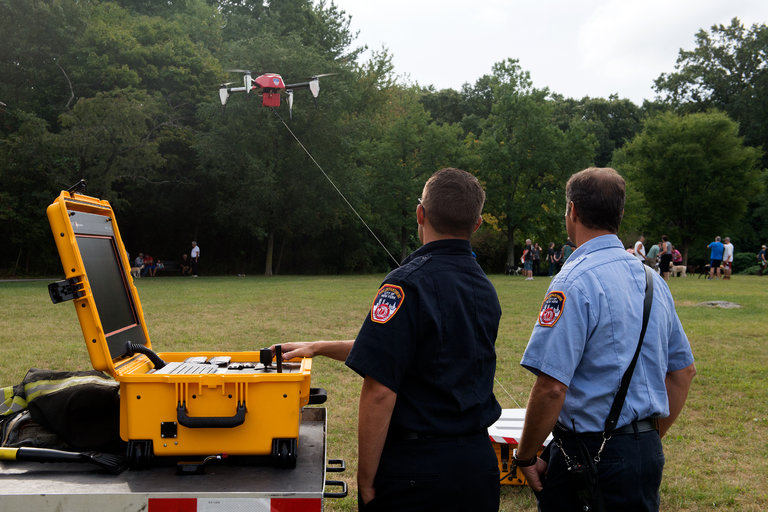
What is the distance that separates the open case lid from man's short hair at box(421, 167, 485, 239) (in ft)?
4.03

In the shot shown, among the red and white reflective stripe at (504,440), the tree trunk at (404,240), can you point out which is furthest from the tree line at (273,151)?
the red and white reflective stripe at (504,440)

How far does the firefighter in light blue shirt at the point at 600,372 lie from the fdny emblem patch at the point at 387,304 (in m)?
0.56

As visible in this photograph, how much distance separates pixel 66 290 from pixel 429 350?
1207mm

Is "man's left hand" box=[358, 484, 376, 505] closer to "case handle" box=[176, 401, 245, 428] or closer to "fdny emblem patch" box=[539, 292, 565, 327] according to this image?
"case handle" box=[176, 401, 245, 428]

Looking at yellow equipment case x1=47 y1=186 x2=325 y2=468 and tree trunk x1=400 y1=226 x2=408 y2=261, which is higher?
yellow equipment case x1=47 y1=186 x2=325 y2=468

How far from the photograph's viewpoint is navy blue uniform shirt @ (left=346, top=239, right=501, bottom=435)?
2.16 meters

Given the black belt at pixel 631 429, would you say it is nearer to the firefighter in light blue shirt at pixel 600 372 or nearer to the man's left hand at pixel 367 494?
the firefighter in light blue shirt at pixel 600 372

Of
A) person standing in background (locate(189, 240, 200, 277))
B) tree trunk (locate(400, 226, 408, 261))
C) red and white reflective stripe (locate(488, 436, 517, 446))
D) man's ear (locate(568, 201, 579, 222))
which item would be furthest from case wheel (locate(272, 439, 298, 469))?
tree trunk (locate(400, 226, 408, 261))

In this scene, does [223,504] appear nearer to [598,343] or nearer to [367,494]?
[367,494]

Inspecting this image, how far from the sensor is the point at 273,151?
3562 cm

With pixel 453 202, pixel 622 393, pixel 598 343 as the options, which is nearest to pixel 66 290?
pixel 453 202

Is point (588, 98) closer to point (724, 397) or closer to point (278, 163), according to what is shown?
point (278, 163)

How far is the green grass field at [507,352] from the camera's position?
4855 millimetres

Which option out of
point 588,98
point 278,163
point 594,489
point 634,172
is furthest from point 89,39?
point 588,98
